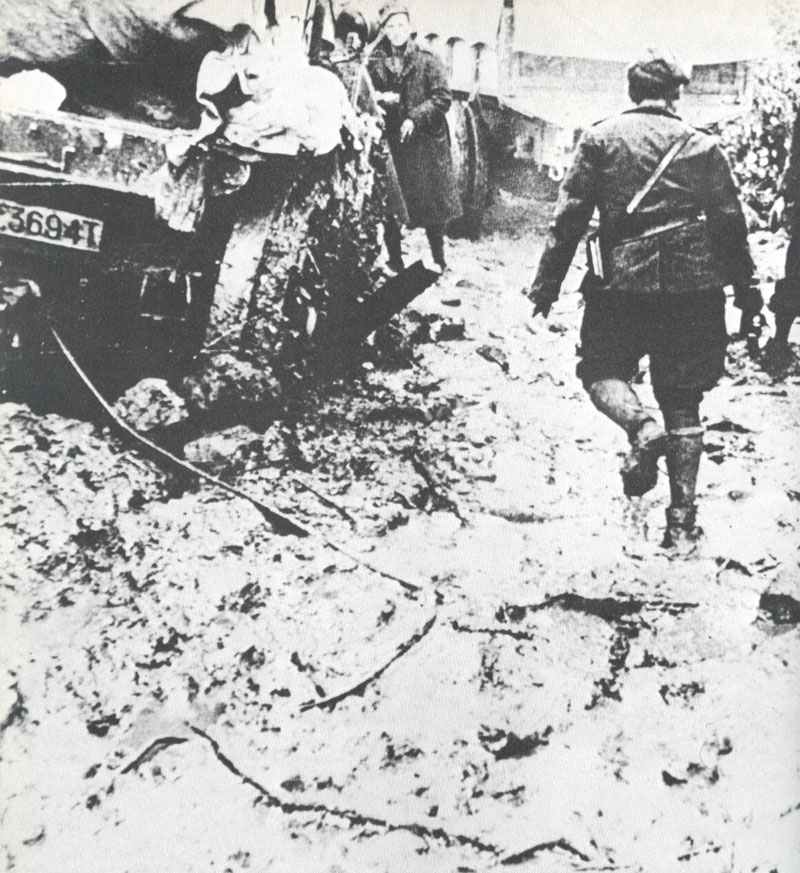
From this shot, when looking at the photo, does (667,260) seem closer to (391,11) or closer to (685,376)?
(685,376)

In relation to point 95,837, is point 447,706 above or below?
above

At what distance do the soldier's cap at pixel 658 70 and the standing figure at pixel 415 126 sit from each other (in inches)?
16.7

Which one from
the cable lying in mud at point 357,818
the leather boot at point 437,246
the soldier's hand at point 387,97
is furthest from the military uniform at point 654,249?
the cable lying in mud at point 357,818

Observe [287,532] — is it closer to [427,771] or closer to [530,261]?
[427,771]

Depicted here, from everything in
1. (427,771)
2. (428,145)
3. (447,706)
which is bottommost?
(427,771)

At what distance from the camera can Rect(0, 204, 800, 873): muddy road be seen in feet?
5.10

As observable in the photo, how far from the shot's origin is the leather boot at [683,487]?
1.66 metres

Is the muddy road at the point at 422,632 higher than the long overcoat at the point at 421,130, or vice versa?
the long overcoat at the point at 421,130

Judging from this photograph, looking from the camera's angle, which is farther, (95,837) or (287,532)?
(287,532)

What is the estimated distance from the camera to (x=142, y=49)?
168cm

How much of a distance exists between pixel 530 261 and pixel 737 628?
94 centimetres

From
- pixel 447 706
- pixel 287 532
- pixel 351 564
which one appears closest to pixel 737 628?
pixel 447 706

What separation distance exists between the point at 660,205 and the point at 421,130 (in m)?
0.58

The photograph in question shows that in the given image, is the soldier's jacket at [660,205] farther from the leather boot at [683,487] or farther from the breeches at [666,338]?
the leather boot at [683,487]
